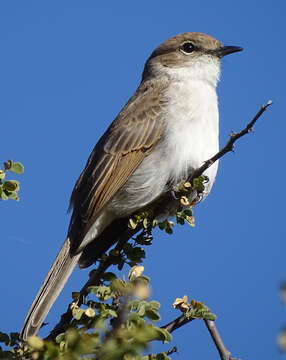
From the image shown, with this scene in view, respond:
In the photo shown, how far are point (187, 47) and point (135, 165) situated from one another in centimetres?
189

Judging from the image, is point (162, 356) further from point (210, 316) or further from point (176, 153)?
point (176, 153)

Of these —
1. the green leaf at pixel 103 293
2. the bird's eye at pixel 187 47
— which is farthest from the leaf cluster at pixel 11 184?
the bird's eye at pixel 187 47

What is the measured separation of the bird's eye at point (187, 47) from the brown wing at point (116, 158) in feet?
2.73

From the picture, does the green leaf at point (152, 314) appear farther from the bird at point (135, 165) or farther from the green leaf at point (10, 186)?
the bird at point (135, 165)

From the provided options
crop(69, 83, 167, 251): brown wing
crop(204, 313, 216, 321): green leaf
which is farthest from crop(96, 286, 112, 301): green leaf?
crop(69, 83, 167, 251): brown wing

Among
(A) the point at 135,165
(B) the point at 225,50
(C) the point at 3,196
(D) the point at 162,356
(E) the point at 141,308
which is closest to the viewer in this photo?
(E) the point at 141,308

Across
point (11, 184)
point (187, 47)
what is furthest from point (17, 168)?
point (187, 47)

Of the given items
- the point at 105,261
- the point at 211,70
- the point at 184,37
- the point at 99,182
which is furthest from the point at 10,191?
the point at 184,37

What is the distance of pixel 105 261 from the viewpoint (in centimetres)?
413

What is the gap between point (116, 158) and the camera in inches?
215

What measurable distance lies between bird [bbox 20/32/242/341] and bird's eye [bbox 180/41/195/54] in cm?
64

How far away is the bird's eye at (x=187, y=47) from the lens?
21.4 feet

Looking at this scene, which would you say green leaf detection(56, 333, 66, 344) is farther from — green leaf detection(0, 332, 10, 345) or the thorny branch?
green leaf detection(0, 332, 10, 345)

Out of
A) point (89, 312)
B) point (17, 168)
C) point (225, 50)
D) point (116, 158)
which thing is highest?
point (225, 50)
